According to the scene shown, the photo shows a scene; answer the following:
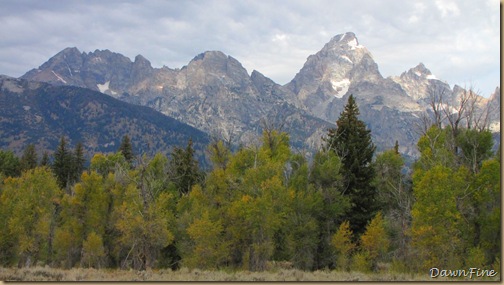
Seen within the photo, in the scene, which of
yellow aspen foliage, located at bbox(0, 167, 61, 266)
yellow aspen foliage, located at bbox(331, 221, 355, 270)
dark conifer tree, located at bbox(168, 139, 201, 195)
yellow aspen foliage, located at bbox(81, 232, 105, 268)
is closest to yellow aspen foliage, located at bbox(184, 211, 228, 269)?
yellow aspen foliage, located at bbox(331, 221, 355, 270)

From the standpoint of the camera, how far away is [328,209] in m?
37.0

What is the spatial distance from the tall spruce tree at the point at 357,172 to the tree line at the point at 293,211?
87 mm

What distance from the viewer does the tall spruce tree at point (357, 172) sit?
37.1m

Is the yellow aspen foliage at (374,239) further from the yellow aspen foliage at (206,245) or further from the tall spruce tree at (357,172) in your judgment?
the yellow aspen foliage at (206,245)

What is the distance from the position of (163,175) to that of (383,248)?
2663 centimetres

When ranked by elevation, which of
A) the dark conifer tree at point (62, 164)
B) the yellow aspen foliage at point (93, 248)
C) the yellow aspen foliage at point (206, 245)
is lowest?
the yellow aspen foliage at point (93, 248)

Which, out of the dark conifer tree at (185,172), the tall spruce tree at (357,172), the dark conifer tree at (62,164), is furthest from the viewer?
the dark conifer tree at (62,164)

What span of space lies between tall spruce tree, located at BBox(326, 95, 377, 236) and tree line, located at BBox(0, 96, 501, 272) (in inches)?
3.4

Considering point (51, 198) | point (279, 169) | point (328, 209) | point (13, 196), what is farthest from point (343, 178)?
point (13, 196)

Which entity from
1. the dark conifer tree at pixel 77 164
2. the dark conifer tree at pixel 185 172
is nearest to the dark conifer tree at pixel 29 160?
the dark conifer tree at pixel 77 164

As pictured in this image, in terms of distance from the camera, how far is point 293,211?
37.3 m

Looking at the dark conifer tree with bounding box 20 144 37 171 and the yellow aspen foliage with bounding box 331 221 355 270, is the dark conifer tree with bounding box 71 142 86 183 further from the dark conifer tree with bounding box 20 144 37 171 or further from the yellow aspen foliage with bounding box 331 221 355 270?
the yellow aspen foliage with bounding box 331 221 355 270

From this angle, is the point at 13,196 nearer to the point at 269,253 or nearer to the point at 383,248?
the point at 269,253

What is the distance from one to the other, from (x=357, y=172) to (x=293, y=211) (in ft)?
20.7
